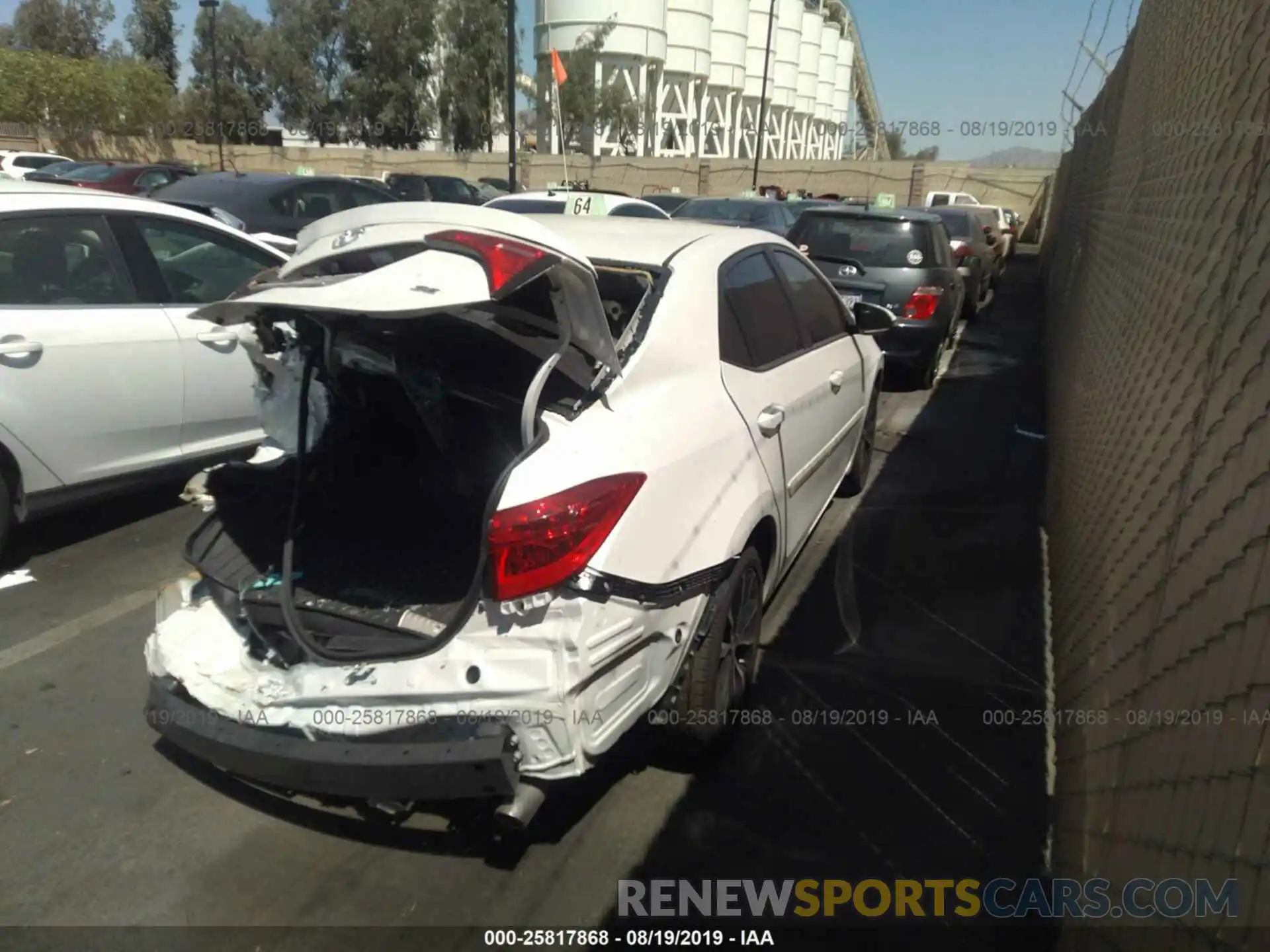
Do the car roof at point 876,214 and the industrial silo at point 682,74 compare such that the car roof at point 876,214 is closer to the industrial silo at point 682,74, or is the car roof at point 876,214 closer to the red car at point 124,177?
the red car at point 124,177

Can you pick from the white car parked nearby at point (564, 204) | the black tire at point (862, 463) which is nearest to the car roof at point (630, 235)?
the black tire at point (862, 463)

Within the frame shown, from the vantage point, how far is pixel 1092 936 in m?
2.06

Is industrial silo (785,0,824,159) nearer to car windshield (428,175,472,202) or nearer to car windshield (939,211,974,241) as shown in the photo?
car windshield (428,175,472,202)

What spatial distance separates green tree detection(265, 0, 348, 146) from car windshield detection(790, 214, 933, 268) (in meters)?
45.4

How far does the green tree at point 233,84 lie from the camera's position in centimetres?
4744

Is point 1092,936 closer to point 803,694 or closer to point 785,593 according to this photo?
point 803,694

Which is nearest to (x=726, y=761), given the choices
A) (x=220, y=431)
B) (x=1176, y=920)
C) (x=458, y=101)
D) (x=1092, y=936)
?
(x=1092, y=936)

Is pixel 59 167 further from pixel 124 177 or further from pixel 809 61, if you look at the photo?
pixel 809 61

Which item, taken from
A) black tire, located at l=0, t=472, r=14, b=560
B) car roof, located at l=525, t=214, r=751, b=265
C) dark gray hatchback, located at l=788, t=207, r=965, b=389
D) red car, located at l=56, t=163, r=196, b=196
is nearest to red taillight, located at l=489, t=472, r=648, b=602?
car roof, located at l=525, t=214, r=751, b=265

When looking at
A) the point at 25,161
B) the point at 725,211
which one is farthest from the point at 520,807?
the point at 25,161

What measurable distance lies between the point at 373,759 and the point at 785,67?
7829 centimetres

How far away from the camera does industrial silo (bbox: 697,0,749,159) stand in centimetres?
6209

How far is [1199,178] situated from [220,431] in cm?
466

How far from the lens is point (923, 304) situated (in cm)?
825
